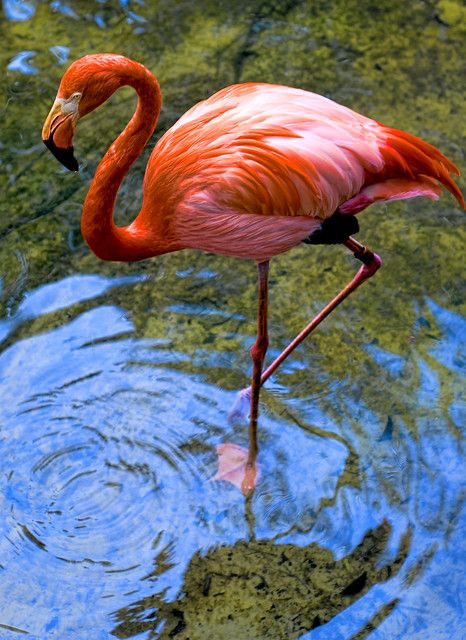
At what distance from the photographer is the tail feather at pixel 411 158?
313 centimetres

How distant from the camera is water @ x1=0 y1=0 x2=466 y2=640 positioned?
3.07 meters

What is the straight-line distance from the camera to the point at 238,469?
3389mm

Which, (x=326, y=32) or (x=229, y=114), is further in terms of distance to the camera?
(x=326, y=32)

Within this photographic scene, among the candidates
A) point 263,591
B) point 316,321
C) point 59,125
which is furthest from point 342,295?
point 59,125

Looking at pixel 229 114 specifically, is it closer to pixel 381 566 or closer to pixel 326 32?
pixel 381 566

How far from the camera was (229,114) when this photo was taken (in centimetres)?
310

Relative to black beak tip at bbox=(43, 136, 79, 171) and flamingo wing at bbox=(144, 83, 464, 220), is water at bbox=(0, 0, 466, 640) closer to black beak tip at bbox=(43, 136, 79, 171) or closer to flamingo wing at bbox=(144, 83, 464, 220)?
flamingo wing at bbox=(144, 83, 464, 220)

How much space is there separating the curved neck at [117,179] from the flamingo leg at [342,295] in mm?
737

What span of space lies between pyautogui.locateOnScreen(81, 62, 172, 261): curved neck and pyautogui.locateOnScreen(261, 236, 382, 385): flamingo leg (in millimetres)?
737

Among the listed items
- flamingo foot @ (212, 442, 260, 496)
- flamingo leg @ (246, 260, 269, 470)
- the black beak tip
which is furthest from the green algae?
the black beak tip

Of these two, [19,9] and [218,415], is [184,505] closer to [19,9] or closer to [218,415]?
[218,415]

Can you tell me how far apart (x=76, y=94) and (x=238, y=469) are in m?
1.34

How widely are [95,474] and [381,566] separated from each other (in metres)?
0.97

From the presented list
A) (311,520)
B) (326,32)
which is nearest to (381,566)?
(311,520)
